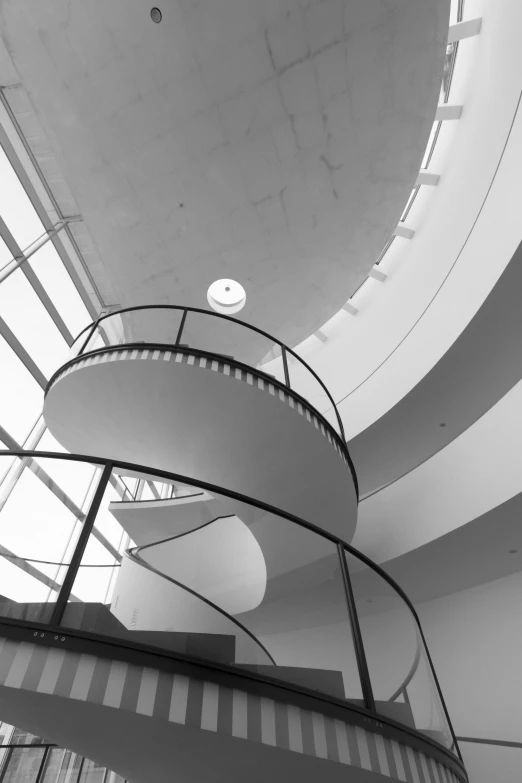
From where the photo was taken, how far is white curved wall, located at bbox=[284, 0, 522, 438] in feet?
19.3

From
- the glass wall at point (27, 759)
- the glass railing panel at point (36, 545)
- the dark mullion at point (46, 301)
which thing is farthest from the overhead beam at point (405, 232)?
the glass wall at point (27, 759)

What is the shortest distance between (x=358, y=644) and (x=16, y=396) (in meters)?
5.37

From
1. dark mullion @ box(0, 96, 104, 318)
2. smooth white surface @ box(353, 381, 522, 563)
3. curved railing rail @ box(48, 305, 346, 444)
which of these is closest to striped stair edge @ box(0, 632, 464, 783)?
curved railing rail @ box(48, 305, 346, 444)

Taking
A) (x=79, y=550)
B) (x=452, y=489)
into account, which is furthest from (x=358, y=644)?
(x=452, y=489)

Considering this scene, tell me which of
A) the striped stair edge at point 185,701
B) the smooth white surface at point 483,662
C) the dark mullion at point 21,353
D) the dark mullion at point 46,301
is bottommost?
the striped stair edge at point 185,701

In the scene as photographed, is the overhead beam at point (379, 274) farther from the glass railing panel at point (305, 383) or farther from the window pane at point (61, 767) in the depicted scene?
the window pane at point (61, 767)

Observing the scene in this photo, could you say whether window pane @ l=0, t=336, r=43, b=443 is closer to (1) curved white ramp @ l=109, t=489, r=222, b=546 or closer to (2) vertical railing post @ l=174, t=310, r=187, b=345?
(1) curved white ramp @ l=109, t=489, r=222, b=546

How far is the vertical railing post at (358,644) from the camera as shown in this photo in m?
1.93

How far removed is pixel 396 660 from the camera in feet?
8.74

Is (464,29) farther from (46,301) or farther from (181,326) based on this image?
(46,301)

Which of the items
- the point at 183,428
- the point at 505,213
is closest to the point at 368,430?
the point at 505,213

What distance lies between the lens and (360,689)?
1.96m

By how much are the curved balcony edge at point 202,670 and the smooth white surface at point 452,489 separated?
3.46m

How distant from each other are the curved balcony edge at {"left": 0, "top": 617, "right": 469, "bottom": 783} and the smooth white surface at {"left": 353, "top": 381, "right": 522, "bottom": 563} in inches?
136
